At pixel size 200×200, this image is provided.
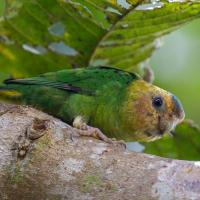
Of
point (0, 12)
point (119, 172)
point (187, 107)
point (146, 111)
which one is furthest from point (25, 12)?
point (187, 107)

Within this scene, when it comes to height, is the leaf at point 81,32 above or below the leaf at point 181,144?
above

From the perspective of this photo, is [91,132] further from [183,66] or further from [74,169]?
[183,66]

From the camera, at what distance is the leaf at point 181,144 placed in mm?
3529

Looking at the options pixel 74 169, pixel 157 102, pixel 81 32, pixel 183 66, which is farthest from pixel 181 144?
pixel 183 66

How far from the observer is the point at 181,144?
11.9ft

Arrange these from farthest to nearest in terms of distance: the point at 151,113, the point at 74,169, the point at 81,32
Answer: the point at 81,32
the point at 151,113
the point at 74,169

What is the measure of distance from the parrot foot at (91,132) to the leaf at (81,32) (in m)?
0.53

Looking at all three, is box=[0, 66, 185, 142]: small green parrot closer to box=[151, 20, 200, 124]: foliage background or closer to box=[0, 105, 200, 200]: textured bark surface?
box=[0, 105, 200, 200]: textured bark surface

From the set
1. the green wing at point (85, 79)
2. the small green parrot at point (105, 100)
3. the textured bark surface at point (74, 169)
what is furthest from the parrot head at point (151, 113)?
the textured bark surface at point (74, 169)

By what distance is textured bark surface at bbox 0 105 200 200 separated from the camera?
2.08m

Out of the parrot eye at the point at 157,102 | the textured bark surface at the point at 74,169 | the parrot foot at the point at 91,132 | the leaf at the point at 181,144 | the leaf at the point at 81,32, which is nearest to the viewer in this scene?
the textured bark surface at the point at 74,169

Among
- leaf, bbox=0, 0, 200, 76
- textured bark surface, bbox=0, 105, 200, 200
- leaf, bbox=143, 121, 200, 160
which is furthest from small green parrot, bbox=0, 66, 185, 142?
textured bark surface, bbox=0, 105, 200, 200

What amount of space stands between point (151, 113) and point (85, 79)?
0.40 meters

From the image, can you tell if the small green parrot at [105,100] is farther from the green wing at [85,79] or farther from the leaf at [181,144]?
the leaf at [181,144]
